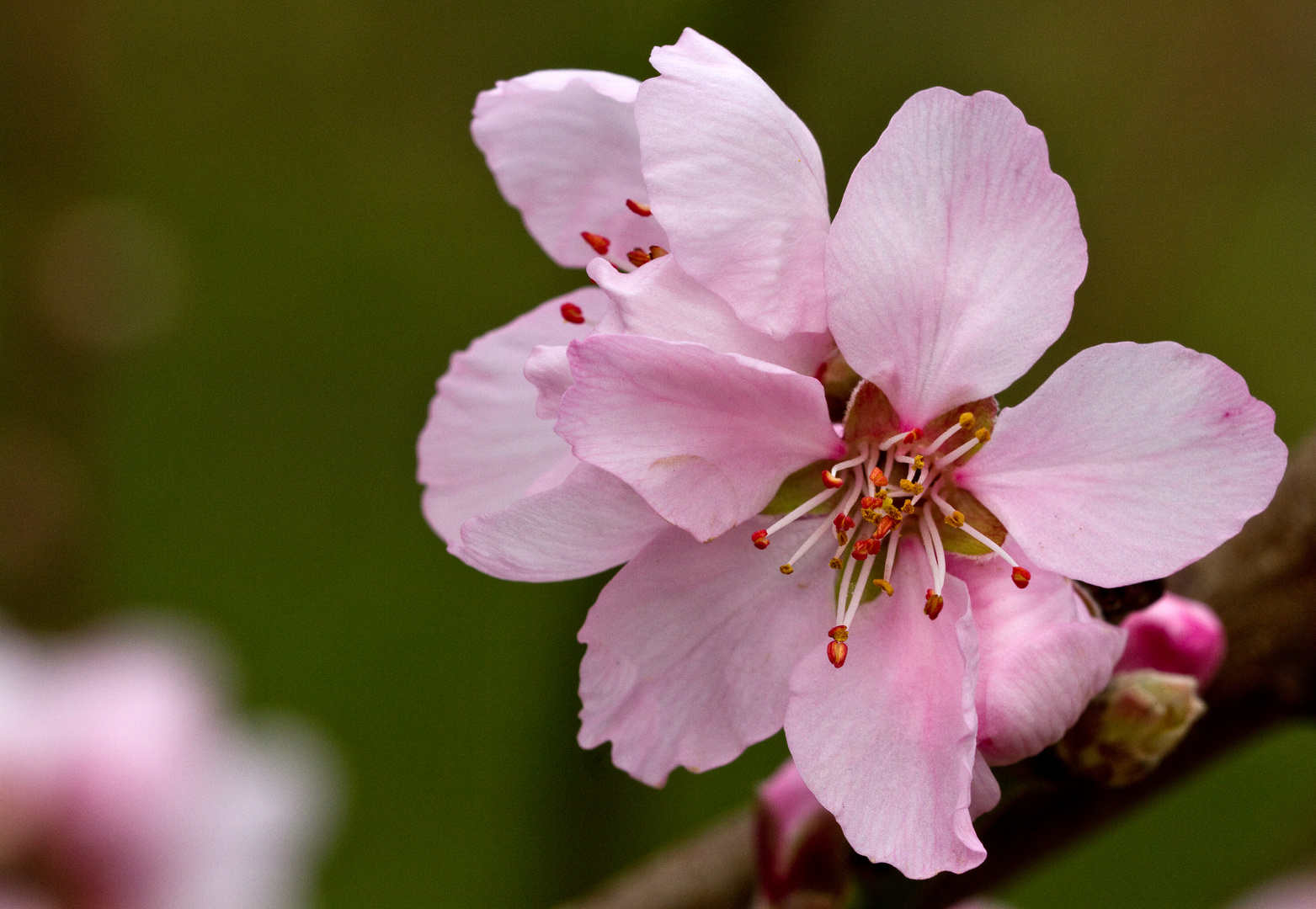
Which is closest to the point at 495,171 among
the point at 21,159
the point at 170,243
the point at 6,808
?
the point at 6,808

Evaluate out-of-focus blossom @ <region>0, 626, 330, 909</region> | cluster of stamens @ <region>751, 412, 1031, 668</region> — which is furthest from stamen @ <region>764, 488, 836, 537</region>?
out-of-focus blossom @ <region>0, 626, 330, 909</region>

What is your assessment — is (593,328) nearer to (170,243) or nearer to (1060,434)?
(1060,434)

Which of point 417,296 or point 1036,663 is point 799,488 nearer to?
point 1036,663

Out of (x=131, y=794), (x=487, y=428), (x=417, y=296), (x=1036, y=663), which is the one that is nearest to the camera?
(x=1036, y=663)

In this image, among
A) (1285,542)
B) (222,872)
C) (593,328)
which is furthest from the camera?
(222,872)

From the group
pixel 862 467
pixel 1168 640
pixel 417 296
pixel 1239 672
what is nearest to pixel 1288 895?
pixel 1239 672

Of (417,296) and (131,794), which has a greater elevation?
(131,794)

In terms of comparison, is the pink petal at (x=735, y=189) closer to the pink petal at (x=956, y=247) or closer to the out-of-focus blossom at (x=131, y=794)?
the pink petal at (x=956, y=247)
